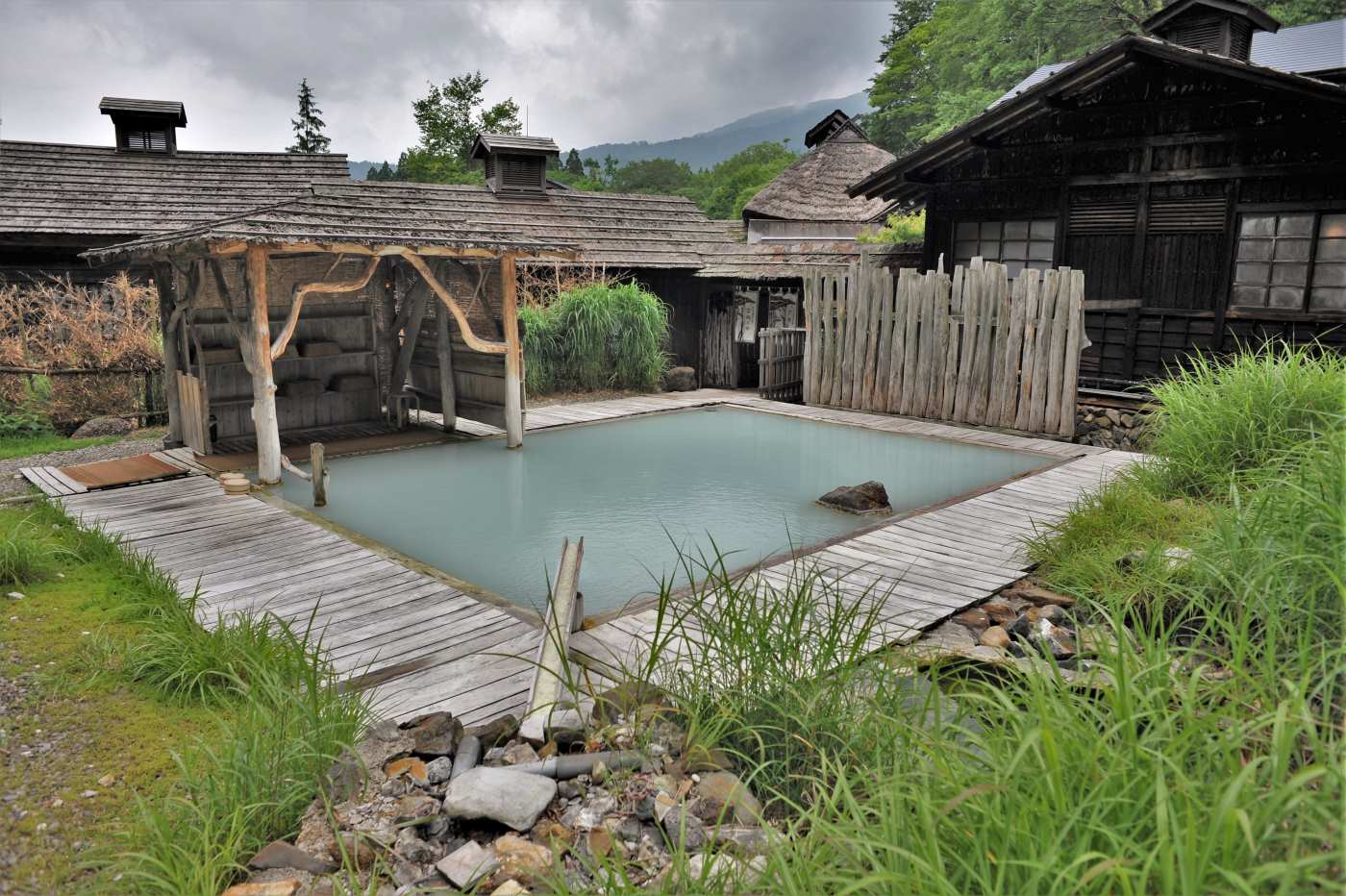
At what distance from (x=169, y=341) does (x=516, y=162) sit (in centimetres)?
1008

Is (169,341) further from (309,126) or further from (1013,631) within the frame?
(309,126)

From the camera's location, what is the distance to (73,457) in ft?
30.5

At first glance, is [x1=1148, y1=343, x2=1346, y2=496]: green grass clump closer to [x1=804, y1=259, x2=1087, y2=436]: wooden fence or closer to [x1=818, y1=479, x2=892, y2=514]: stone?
[x1=818, y1=479, x2=892, y2=514]: stone

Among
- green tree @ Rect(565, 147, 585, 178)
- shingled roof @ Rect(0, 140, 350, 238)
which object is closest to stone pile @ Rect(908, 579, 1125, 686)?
shingled roof @ Rect(0, 140, 350, 238)

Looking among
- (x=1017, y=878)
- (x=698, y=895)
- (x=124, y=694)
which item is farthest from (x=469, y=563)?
(x=1017, y=878)

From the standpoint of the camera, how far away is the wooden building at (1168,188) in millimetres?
9992

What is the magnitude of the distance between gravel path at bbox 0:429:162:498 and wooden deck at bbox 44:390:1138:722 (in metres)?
1.06

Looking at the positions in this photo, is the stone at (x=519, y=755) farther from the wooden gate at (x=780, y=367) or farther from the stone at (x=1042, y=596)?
the wooden gate at (x=780, y=367)

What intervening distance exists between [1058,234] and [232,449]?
411 inches

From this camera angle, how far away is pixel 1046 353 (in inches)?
396

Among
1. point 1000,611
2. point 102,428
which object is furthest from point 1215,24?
point 102,428

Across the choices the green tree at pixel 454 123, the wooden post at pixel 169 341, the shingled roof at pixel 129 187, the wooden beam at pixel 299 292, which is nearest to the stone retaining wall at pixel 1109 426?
the wooden beam at pixel 299 292

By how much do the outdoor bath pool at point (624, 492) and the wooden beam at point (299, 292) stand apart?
4.21 ft

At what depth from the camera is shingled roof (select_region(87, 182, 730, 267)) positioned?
8.58m
